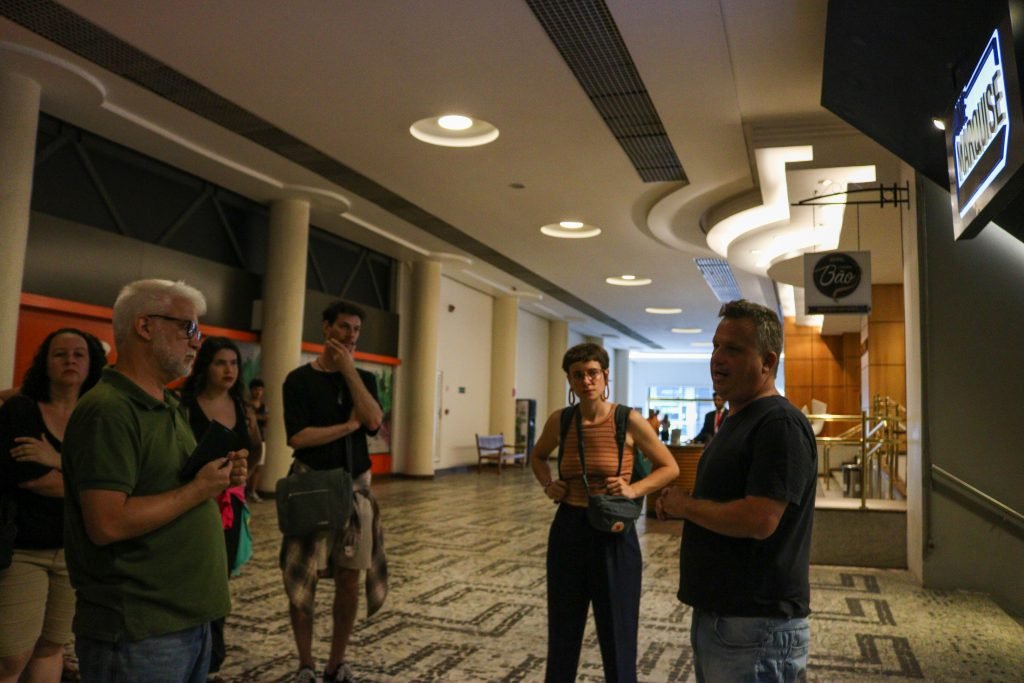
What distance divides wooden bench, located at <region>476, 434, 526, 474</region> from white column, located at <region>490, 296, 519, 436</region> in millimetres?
586

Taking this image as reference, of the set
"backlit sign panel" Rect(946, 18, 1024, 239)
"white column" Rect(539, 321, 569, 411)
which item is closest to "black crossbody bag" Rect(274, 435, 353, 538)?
"backlit sign panel" Rect(946, 18, 1024, 239)

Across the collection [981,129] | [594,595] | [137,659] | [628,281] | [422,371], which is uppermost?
[628,281]

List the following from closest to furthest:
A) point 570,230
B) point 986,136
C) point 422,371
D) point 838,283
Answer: point 986,136
point 838,283
point 570,230
point 422,371

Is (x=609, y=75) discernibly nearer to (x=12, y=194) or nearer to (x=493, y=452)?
(x=12, y=194)

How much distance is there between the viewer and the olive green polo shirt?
179 centimetres

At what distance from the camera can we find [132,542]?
1.83 meters

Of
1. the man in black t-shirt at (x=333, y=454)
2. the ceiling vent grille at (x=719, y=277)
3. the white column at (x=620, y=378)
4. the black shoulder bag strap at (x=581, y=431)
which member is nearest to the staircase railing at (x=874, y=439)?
the black shoulder bag strap at (x=581, y=431)

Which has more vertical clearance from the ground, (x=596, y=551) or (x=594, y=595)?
(x=596, y=551)

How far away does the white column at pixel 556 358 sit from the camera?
24.8 meters

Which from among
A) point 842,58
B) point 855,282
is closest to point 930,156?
point 842,58

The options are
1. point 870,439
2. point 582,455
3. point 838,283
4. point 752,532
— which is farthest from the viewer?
point 838,283

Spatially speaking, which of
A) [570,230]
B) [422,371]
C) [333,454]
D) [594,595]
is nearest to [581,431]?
[594,595]

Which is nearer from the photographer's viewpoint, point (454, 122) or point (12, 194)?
point (12, 194)

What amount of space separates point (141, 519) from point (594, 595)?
5.70ft
